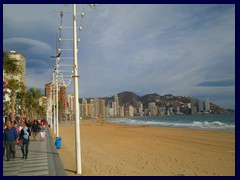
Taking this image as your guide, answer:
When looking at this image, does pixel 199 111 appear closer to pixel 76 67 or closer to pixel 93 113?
pixel 93 113

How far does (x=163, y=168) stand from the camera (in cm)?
955

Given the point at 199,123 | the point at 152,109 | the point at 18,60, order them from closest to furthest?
1. the point at 18,60
2. the point at 199,123
3. the point at 152,109

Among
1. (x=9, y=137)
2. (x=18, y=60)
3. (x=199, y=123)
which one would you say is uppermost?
(x=18, y=60)

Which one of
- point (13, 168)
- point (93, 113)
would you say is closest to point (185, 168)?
point (13, 168)

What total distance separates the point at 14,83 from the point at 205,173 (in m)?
29.3

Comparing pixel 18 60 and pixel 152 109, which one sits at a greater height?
pixel 18 60

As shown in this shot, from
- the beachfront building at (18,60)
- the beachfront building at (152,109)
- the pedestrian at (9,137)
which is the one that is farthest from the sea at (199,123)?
the beachfront building at (152,109)

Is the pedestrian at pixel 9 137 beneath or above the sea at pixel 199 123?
above

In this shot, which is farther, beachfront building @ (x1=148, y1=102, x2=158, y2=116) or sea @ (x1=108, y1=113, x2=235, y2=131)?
beachfront building @ (x1=148, y1=102, x2=158, y2=116)

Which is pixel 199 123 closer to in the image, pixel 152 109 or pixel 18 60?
pixel 18 60

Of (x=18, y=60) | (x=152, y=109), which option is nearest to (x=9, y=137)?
(x=18, y=60)

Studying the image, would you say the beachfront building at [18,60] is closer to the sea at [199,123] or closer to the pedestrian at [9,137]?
the pedestrian at [9,137]

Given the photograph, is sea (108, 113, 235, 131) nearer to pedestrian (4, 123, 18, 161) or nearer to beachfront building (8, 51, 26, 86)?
beachfront building (8, 51, 26, 86)

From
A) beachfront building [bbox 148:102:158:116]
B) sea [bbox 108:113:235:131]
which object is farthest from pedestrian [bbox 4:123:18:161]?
beachfront building [bbox 148:102:158:116]
